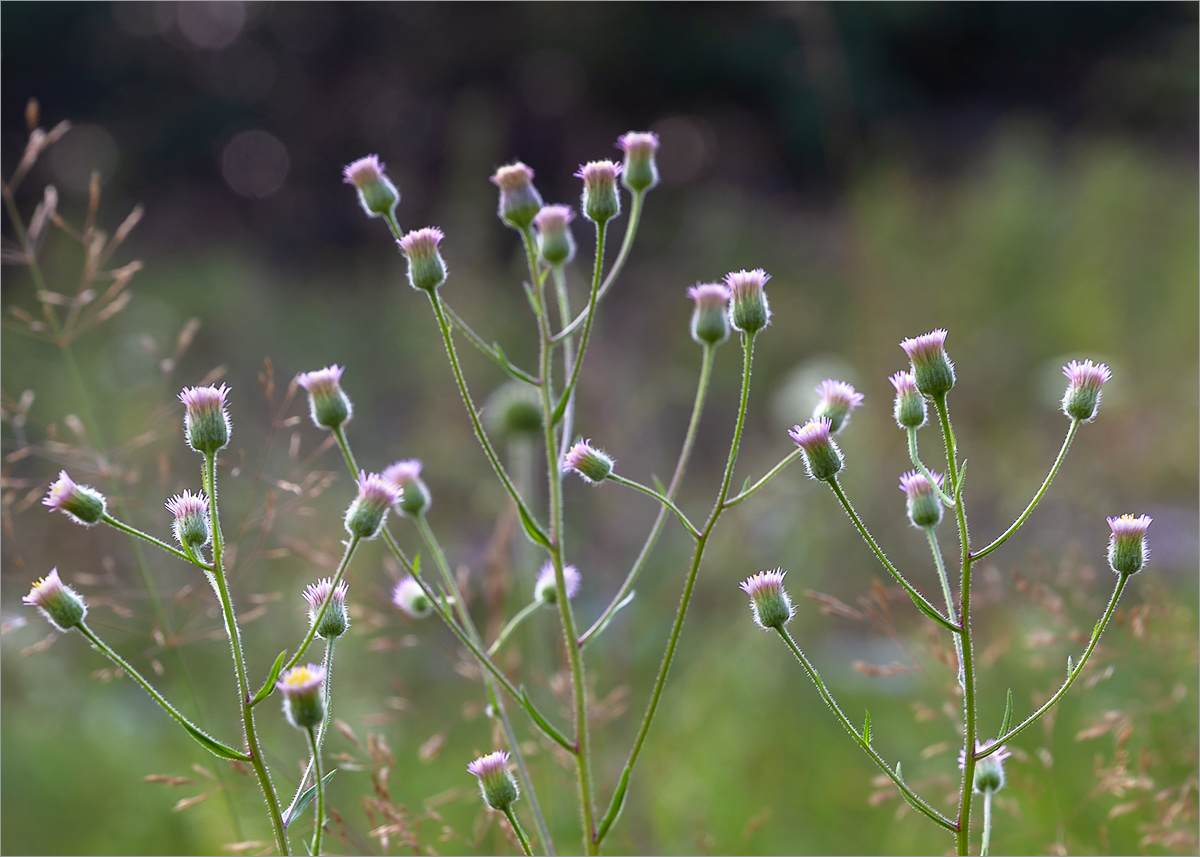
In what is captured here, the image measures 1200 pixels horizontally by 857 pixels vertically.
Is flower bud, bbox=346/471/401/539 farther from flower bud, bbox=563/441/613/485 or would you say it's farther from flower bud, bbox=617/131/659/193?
flower bud, bbox=617/131/659/193

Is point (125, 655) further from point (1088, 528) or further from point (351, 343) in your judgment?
point (351, 343)

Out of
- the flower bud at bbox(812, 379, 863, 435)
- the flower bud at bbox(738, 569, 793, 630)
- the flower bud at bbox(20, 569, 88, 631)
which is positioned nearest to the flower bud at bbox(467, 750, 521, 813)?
the flower bud at bbox(738, 569, 793, 630)

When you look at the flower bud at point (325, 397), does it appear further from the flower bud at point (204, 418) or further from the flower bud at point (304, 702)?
the flower bud at point (304, 702)

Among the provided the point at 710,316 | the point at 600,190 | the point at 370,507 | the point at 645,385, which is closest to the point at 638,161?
the point at 600,190

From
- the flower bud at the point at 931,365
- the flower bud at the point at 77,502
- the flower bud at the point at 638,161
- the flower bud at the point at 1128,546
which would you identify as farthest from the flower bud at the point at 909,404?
the flower bud at the point at 77,502

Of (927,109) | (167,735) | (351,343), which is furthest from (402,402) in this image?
(927,109)

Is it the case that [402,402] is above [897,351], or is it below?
above
